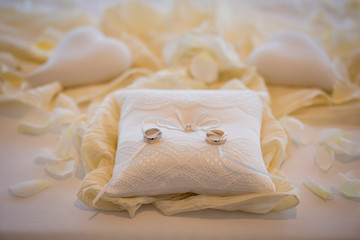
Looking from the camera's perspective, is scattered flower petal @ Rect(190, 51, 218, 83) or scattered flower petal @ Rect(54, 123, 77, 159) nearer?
scattered flower petal @ Rect(54, 123, 77, 159)

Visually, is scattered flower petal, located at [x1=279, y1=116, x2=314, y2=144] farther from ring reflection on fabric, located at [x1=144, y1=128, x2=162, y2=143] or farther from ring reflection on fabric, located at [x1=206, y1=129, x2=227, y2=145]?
ring reflection on fabric, located at [x1=144, y1=128, x2=162, y2=143]

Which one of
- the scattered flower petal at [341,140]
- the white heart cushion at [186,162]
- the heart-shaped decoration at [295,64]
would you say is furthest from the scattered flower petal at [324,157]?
the heart-shaped decoration at [295,64]

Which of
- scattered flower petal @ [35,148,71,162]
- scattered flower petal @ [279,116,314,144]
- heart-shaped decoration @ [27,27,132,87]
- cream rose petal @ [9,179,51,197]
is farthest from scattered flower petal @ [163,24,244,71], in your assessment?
cream rose petal @ [9,179,51,197]

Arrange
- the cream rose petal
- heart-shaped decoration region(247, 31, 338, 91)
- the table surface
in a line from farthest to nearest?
heart-shaped decoration region(247, 31, 338, 91), the cream rose petal, the table surface

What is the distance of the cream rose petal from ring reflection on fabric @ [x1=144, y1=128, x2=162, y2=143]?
0.36 metres

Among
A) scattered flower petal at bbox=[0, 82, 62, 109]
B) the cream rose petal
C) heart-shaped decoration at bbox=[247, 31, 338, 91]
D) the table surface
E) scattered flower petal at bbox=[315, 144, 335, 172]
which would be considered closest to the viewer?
the table surface

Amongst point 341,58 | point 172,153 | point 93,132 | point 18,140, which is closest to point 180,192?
point 172,153

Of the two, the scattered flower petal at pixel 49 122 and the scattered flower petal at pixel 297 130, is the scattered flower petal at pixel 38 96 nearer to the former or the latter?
the scattered flower petal at pixel 49 122

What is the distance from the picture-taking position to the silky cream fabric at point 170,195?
2.60 feet

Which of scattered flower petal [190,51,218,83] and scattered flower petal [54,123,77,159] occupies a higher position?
scattered flower petal [190,51,218,83]

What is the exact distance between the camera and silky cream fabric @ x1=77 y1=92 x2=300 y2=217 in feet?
2.60

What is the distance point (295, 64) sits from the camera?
4.38 ft

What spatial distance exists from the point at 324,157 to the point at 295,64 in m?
0.50

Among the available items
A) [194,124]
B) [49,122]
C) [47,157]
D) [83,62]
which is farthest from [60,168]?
[83,62]
